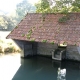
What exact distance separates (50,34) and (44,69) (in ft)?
7.96

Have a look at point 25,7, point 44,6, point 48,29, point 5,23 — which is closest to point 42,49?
point 48,29

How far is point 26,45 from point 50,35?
3.32 m

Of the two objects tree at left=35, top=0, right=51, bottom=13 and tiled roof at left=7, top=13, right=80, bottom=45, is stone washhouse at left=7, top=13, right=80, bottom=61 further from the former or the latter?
tree at left=35, top=0, right=51, bottom=13

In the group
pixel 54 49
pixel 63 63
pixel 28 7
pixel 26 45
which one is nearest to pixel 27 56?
pixel 26 45

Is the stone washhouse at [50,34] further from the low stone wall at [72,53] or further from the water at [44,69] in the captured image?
the water at [44,69]

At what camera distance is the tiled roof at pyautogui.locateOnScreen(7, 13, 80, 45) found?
10.9m

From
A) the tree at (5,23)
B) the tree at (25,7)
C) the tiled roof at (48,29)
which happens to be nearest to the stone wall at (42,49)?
the tiled roof at (48,29)

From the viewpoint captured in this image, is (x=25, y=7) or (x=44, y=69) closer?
(x=44, y=69)

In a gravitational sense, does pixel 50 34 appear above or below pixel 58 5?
below

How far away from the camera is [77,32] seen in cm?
1095

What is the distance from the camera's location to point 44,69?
11453 mm

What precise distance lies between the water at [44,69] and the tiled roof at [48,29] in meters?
1.98

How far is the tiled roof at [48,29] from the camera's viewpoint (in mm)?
10916

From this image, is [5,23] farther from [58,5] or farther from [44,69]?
[44,69]
